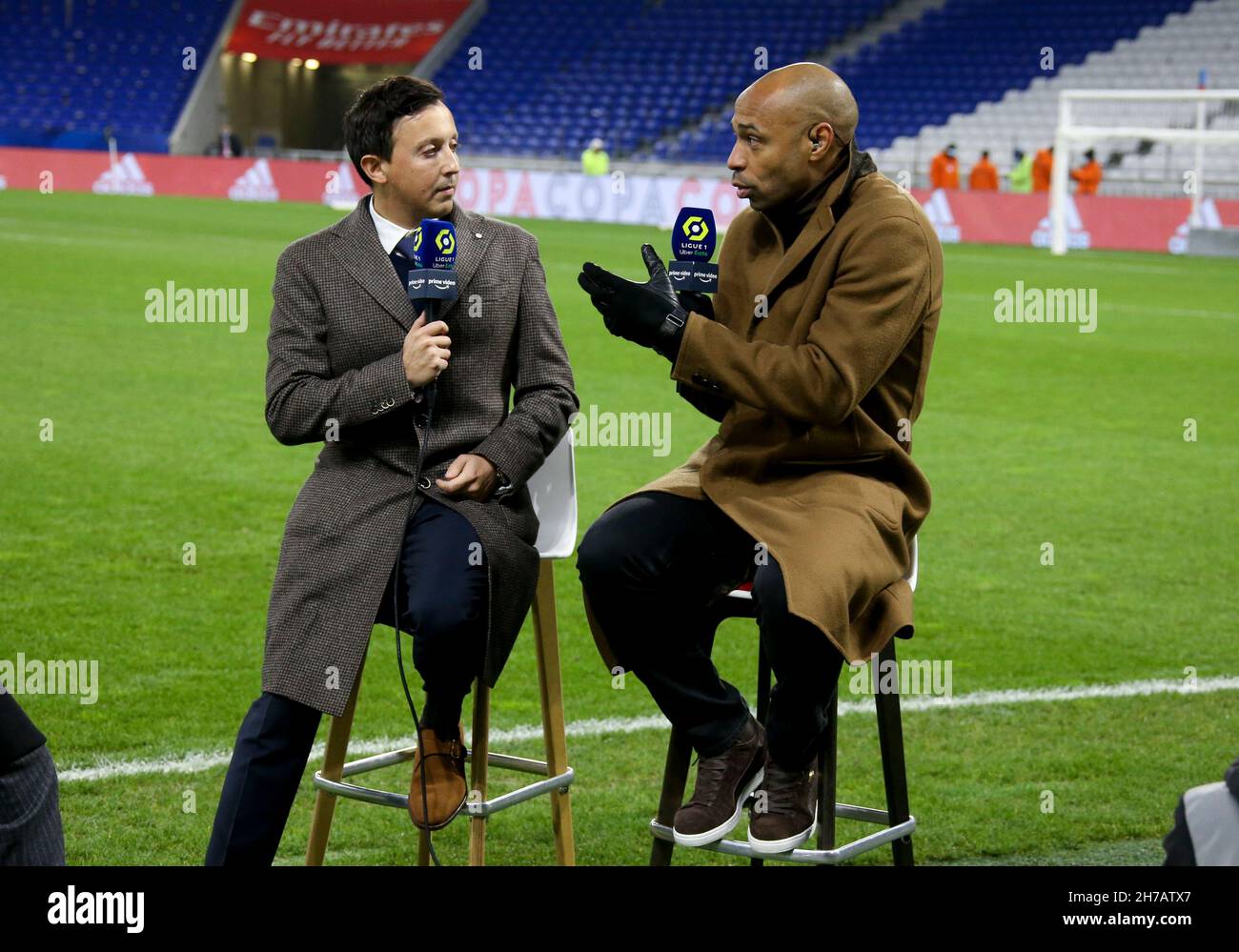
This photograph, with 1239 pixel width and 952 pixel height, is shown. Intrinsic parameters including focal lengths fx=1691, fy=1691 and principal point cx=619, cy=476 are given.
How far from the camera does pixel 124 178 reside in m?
35.5

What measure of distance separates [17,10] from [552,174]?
66.4 feet

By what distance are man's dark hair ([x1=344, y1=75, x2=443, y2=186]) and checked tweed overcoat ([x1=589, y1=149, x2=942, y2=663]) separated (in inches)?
31.7

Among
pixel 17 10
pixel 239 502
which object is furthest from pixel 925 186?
pixel 239 502

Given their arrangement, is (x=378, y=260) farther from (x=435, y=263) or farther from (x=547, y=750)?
(x=547, y=750)

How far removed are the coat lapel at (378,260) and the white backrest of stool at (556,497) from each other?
0.43m

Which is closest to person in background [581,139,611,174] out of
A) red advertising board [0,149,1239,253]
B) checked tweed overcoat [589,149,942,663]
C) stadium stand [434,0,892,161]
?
red advertising board [0,149,1239,253]

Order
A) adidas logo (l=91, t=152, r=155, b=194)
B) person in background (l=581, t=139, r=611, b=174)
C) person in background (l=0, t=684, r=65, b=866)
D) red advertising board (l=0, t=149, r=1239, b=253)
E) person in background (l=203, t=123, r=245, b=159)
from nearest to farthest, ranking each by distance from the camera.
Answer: person in background (l=0, t=684, r=65, b=866) < red advertising board (l=0, t=149, r=1239, b=253) < person in background (l=581, t=139, r=611, b=174) < adidas logo (l=91, t=152, r=155, b=194) < person in background (l=203, t=123, r=245, b=159)

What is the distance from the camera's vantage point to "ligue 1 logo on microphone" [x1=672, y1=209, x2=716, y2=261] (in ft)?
11.3

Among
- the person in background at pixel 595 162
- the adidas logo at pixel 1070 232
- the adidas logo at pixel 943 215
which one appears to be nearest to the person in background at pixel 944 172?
the adidas logo at pixel 943 215

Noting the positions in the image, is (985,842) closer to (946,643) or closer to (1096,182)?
(946,643)

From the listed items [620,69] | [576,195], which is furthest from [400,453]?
[620,69]

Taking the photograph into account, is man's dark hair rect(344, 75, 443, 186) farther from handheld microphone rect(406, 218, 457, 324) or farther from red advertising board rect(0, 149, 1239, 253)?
red advertising board rect(0, 149, 1239, 253)

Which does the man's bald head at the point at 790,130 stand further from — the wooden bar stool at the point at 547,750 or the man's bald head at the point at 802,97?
the wooden bar stool at the point at 547,750

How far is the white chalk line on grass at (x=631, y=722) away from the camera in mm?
4570
